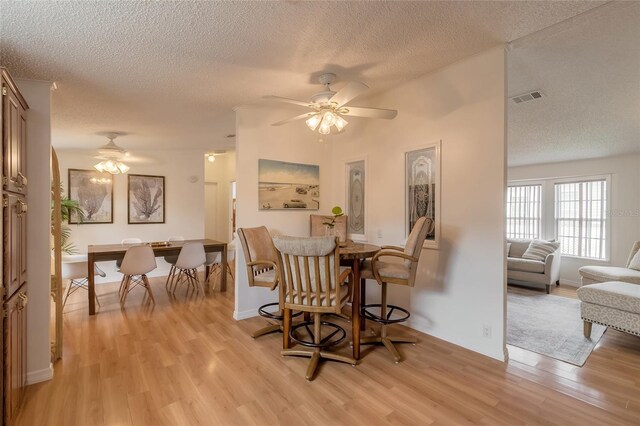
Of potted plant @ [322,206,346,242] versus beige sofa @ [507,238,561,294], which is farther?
beige sofa @ [507,238,561,294]

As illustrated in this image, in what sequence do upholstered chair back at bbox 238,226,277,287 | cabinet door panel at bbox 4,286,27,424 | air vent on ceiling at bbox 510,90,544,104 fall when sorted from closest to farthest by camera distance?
cabinet door panel at bbox 4,286,27,424 → upholstered chair back at bbox 238,226,277,287 → air vent on ceiling at bbox 510,90,544,104

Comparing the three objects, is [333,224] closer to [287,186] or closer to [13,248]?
[287,186]

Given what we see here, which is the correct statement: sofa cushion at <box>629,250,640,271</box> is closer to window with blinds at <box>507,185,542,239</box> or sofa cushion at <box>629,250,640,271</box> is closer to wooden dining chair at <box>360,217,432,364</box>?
window with blinds at <box>507,185,542,239</box>

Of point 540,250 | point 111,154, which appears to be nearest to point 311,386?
point 111,154

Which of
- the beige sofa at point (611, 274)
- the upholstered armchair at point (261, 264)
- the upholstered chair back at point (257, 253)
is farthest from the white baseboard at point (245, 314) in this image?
the beige sofa at point (611, 274)

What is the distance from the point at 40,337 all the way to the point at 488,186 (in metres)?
3.75

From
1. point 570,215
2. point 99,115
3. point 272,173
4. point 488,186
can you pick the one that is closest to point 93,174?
point 99,115

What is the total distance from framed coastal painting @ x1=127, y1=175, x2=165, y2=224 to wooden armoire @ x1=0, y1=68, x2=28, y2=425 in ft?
12.6

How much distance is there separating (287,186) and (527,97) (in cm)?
285

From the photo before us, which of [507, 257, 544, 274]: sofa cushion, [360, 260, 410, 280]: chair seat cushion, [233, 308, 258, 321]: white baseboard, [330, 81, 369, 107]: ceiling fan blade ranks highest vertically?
[330, 81, 369, 107]: ceiling fan blade

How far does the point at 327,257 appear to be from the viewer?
2254 mm

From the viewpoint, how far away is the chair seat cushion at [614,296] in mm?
2715

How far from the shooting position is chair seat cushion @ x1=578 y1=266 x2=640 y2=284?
3.97 meters

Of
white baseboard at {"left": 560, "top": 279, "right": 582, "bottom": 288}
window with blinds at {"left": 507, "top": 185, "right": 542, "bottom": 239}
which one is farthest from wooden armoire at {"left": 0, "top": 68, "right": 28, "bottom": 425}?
window with blinds at {"left": 507, "top": 185, "right": 542, "bottom": 239}
